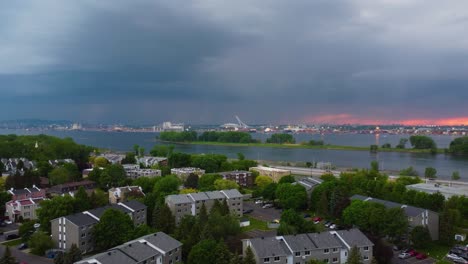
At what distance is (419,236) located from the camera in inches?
331

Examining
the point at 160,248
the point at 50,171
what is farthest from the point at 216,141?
the point at 160,248

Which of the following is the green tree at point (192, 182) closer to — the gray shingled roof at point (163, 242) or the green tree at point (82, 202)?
the green tree at point (82, 202)

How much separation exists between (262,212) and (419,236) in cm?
479

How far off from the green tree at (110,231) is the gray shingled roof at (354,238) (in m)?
4.35

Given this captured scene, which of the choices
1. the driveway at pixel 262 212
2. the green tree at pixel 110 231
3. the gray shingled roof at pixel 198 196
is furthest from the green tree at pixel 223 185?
the green tree at pixel 110 231

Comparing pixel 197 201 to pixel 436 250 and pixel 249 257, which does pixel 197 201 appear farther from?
pixel 436 250

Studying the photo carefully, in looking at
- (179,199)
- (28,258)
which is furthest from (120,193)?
(28,258)

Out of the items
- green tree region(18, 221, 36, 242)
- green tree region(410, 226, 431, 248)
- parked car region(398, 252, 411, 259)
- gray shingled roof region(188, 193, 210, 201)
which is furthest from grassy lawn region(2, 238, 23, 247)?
green tree region(410, 226, 431, 248)

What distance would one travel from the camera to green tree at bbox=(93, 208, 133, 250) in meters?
8.03

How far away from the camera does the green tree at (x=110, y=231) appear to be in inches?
316

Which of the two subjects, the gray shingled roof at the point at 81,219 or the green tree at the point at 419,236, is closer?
the gray shingled roof at the point at 81,219

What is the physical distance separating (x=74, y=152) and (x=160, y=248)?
17.9 m

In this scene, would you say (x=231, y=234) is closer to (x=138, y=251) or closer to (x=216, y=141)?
(x=138, y=251)

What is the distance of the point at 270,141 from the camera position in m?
52.5
